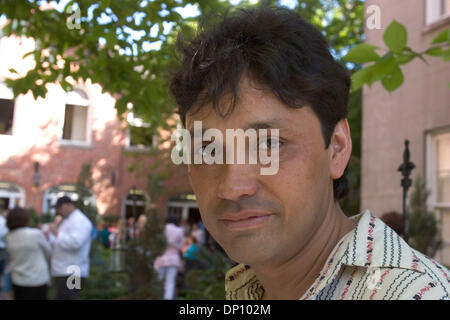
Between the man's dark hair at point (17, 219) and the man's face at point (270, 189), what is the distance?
5.03 m

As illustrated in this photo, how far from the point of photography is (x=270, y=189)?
1.15 meters

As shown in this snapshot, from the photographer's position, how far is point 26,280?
555 cm

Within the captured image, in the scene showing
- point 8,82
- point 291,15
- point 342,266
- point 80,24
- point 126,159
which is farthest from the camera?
point 126,159

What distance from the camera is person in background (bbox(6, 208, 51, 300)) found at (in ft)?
18.2

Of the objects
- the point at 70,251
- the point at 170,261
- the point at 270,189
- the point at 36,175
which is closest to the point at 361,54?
the point at 270,189

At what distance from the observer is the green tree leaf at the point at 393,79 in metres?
2.64

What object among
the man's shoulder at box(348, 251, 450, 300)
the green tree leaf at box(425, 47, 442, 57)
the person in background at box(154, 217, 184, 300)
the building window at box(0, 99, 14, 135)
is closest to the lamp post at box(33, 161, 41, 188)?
the building window at box(0, 99, 14, 135)

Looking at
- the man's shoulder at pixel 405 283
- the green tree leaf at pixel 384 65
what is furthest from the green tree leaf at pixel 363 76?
the man's shoulder at pixel 405 283

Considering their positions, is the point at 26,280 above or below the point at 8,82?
below

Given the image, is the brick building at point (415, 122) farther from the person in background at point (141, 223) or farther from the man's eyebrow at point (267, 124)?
the man's eyebrow at point (267, 124)
